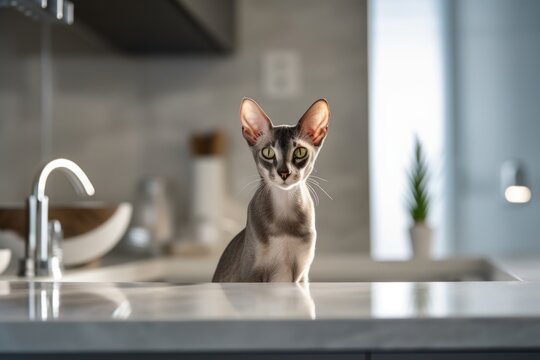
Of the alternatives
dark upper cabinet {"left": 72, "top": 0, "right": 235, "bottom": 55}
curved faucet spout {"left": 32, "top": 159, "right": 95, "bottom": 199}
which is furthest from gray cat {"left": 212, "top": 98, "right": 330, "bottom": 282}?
dark upper cabinet {"left": 72, "top": 0, "right": 235, "bottom": 55}

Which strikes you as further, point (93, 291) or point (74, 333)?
point (93, 291)

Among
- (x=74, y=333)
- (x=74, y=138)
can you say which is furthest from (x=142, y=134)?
(x=74, y=333)

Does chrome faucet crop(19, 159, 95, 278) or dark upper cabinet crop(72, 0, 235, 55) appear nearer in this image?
chrome faucet crop(19, 159, 95, 278)

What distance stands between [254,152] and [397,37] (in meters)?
2.28

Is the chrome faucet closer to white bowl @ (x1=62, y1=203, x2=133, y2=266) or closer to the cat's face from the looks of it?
white bowl @ (x1=62, y1=203, x2=133, y2=266)

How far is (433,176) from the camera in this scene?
9.97ft

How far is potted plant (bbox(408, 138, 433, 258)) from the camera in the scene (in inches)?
107

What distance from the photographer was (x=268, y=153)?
909mm

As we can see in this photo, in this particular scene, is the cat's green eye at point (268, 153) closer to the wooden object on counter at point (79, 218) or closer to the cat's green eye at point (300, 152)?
the cat's green eye at point (300, 152)

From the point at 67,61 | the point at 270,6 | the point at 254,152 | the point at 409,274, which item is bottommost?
the point at 409,274

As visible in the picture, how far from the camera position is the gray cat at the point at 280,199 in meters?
Answer: 0.90

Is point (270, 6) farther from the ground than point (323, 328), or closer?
farther from the ground

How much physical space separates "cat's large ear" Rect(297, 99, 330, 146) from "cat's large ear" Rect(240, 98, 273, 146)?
40 millimetres

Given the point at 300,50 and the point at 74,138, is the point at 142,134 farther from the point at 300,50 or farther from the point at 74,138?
the point at 300,50
